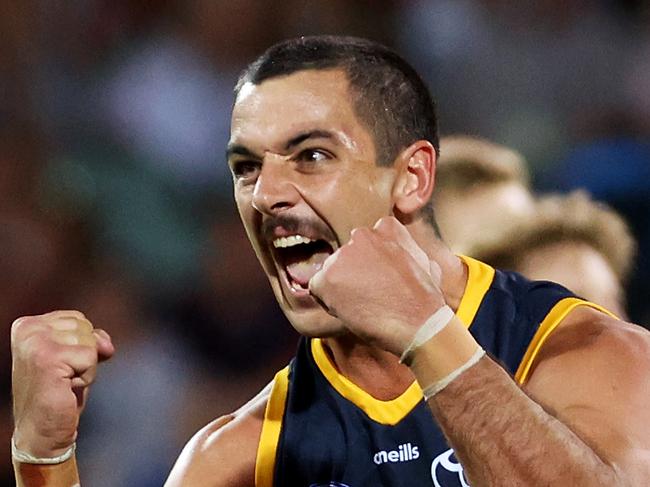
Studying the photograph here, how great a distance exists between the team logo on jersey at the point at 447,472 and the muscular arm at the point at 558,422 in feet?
0.86

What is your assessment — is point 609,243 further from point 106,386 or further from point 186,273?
point 106,386

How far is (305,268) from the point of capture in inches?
86.2

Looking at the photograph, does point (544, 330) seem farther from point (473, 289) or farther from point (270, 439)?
point (270, 439)

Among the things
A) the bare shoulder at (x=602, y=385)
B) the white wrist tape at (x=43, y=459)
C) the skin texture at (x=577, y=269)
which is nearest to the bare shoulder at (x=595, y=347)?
the bare shoulder at (x=602, y=385)

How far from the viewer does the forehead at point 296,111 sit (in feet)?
6.81

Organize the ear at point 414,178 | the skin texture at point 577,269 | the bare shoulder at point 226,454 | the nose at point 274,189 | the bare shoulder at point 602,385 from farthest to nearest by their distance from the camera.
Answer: the skin texture at point 577,269, the bare shoulder at point 226,454, the ear at point 414,178, the nose at point 274,189, the bare shoulder at point 602,385

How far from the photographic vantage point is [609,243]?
3840mm

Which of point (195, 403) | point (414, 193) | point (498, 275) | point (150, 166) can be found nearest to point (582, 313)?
point (498, 275)

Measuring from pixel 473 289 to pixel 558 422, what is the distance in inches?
24.3

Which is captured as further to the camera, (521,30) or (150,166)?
(521,30)

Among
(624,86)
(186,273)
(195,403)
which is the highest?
(624,86)

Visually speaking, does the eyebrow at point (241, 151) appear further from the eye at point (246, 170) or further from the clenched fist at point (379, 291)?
the clenched fist at point (379, 291)

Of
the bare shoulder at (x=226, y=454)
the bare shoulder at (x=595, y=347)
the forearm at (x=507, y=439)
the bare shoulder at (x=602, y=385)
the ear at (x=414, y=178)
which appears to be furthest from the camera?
the bare shoulder at (x=226, y=454)

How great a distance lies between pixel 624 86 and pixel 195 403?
6.43 ft
